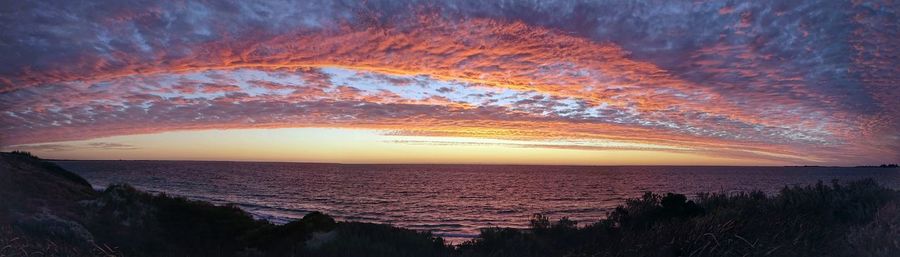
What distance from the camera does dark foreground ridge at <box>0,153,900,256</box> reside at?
26.4ft

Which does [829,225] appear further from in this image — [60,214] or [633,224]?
[60,214]

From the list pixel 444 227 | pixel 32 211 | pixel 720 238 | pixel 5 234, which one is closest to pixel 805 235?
pixel 720 238

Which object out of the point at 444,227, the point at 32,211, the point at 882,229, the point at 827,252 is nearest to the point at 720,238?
the point at 827,252

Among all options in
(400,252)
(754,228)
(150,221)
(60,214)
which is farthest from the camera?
(150,221)

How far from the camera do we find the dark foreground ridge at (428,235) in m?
8.04

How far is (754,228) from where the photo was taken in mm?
8414

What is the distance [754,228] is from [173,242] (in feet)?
42.0

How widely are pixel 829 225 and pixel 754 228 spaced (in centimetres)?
319

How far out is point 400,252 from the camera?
12.6 meters

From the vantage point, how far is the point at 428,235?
15.5 m

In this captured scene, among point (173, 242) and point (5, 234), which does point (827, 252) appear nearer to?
point (5, 234)

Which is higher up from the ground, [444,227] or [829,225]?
[829,225]

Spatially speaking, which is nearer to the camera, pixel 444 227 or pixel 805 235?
pixel 805 235

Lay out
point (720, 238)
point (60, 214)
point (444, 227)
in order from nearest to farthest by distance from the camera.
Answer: point (720, 238)
point (60, 214)
point (444, 227)
